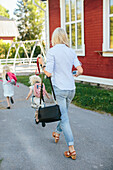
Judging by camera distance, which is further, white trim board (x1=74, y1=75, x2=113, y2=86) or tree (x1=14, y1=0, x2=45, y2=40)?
tree (x1=14, y1=0, x2=45, y2=40)

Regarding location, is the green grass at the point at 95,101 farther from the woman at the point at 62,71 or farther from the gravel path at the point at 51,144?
the woman at the point at 62,71

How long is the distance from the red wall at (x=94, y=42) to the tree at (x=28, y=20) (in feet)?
157

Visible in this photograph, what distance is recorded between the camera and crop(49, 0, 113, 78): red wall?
11109 mm

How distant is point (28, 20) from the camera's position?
206ft

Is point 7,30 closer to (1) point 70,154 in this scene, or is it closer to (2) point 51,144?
(2) point 51,144

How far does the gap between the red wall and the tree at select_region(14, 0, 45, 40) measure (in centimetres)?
4776

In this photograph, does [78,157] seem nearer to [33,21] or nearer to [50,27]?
[50,27]

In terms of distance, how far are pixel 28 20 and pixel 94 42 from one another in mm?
53031

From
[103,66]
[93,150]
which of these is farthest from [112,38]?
[93,150]

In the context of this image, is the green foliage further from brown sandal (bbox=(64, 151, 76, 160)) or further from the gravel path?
brown sandal (bbox=(64, 151, 76, 160))

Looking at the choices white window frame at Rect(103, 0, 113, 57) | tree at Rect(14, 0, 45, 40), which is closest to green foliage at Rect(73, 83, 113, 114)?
white window frame at Rect(103, 0, 113, 57)

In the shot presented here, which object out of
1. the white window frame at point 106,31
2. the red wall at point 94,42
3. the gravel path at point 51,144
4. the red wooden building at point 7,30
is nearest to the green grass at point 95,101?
the gravel path at point 51,144

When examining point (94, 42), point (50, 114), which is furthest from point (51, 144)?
point (94, 42)

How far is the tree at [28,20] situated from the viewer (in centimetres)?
6053
